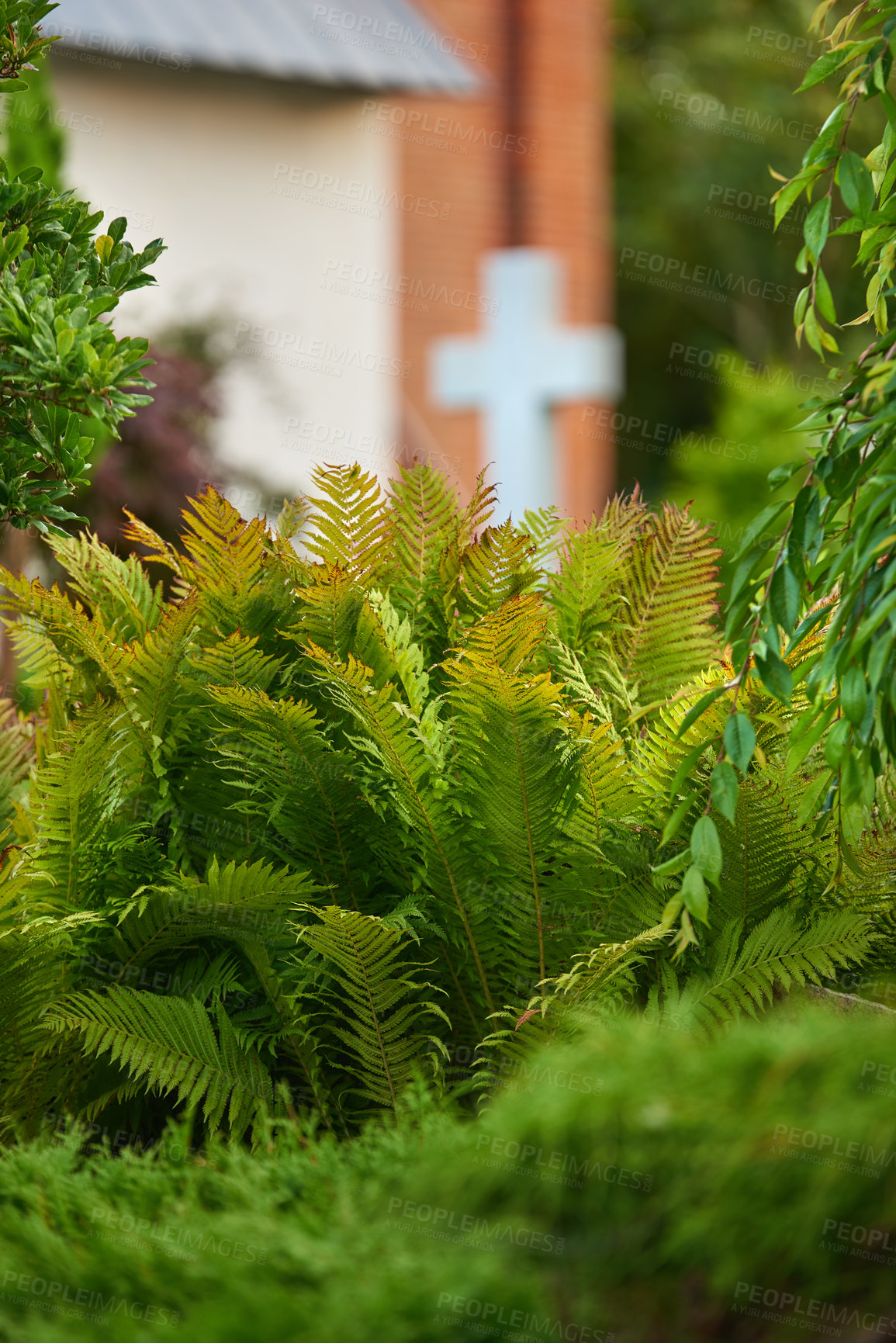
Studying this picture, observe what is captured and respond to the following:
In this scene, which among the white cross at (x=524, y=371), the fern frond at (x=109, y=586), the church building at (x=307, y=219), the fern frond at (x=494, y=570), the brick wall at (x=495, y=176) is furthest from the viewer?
the brick wall at (x=495, y=176)

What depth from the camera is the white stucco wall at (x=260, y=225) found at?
7840mm

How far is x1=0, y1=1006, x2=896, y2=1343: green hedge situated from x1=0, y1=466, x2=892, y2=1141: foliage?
52 centimetres

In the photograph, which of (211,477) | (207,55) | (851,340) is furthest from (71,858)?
(851,340)

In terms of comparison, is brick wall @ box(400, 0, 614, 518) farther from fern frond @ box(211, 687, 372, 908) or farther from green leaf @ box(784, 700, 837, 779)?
green leaf @ box(784, 700, 837, 779)

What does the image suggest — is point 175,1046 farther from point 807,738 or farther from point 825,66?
point 825,66

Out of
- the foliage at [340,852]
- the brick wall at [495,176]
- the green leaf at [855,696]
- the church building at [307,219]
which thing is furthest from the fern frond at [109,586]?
the brick wall at [495,176]

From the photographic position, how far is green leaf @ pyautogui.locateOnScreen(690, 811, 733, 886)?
147 centimetres

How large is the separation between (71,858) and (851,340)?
2154cm

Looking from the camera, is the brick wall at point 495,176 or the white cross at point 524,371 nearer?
the white cross at point 524,371

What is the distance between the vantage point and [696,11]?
22.2 m

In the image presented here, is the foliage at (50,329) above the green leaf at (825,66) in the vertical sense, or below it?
below

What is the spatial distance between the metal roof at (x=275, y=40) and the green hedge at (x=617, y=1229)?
24.3ft

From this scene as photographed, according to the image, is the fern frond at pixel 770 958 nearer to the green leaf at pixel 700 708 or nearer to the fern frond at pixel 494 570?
the green leaf at pixel 700 708

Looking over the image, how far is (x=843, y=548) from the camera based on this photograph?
1.70 m
